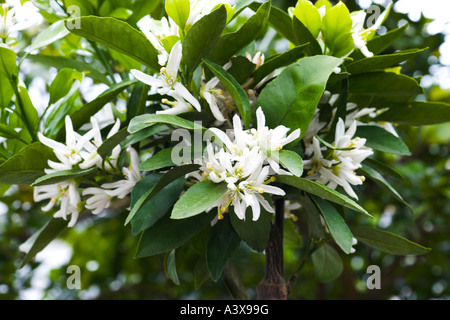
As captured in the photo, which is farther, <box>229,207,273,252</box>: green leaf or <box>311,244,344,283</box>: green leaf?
<box>311,244,344,283</box>: green leaf

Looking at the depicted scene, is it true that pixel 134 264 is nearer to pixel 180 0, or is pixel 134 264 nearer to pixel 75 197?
pixel 75 197

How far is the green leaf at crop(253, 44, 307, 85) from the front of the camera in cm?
69

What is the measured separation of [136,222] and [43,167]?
18cm

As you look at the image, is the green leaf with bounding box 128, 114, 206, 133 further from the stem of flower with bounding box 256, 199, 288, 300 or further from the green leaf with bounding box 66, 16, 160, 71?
the stem of flower with bounding box 256, 199, 288, 300

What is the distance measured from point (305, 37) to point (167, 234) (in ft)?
1.20

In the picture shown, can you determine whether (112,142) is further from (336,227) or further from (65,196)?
(336,227)

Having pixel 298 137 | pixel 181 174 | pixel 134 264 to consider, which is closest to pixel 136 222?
pixel 181 174

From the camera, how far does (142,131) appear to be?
0.67 m

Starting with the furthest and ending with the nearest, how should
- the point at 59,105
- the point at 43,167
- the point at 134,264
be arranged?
the point at 134,264 < the point at 59,105 < the point at 43,167

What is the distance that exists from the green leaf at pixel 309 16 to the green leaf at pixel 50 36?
1.26 ft

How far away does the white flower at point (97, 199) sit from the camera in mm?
749

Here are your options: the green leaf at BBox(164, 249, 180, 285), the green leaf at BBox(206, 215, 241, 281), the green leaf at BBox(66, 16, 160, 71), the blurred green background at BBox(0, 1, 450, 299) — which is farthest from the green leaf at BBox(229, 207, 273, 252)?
the blurred green background at BBox(0, 1, 450, 299)

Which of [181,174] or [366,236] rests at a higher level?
[181,174]

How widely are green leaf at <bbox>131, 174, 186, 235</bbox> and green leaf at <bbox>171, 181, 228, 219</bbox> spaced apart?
11 cm
